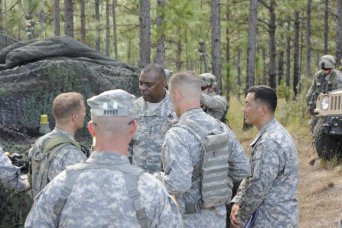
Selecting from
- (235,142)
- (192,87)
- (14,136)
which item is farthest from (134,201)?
(14,136)

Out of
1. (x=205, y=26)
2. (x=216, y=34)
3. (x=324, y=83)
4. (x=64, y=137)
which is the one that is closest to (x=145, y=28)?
(x=216, y=34)

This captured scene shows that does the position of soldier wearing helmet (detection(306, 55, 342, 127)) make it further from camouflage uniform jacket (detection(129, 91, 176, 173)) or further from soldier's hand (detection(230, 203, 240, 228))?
soldier's hand (detection(230, 203, 240, 228))

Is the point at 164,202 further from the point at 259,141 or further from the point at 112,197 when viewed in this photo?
the point at 259,141

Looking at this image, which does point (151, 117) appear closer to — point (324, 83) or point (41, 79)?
point (41, 79)

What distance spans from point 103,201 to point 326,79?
775 cm

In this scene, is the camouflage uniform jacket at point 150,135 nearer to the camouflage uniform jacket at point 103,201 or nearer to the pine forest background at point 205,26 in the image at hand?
the camouflage uniform jacket at point 103,201

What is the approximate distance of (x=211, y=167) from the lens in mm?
3518

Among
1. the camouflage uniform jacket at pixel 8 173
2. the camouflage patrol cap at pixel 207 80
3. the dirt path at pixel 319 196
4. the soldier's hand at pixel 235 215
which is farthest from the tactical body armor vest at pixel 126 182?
the dirt path at pixel 319 196

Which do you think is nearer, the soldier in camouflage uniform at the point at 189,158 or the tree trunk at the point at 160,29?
the soldier in camouflage uniform at the point at 189,158

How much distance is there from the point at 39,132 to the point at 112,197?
11.6 feet

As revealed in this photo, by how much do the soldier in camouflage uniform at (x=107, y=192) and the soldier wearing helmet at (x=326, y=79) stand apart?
731 cm

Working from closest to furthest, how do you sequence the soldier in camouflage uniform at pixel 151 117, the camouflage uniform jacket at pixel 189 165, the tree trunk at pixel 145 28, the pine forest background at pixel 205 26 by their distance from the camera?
the camouflage uniform jacket at pixel 189 165, the soldier in camouflage uniform at pixel 151 117, the tree trunk at pixel 145 28, the pine forest background at pixel 205 26

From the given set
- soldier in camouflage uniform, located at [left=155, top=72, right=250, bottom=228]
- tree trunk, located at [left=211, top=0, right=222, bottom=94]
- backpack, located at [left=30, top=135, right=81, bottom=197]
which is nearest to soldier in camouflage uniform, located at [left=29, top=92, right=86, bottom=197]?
backpack, located at [left=30, top=135, right=81, bottom=197]

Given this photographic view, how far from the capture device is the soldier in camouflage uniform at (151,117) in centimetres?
456
